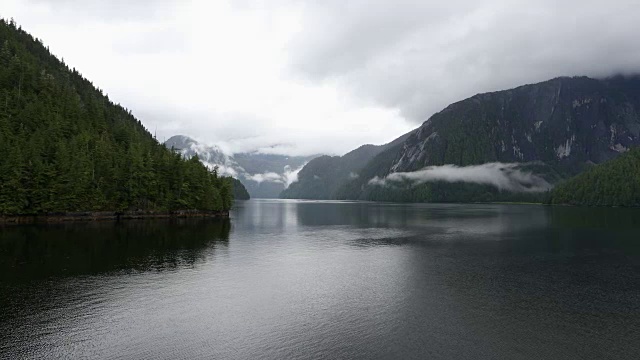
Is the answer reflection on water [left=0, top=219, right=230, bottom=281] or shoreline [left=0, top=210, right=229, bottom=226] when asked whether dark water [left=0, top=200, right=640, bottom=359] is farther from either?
shoreline [left=0, top=210, right=229, bottom=226]

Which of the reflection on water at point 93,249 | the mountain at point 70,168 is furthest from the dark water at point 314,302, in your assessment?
the mountain at point 70,168

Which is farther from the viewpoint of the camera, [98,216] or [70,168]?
[98,216]

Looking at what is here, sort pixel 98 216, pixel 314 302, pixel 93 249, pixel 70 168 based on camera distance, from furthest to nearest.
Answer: pixel 98 216 < pixel 70 168 < pixel 93 249 < pixel 314 302

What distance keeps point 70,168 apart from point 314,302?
135375mm

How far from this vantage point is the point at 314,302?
43844 millimetres

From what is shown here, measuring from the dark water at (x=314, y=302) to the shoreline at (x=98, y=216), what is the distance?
5484cm

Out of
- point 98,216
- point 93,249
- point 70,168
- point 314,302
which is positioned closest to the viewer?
point 314,302

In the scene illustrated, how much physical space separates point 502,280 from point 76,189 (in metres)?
144

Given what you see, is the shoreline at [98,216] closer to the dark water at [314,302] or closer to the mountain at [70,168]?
the mountain at [70,168]

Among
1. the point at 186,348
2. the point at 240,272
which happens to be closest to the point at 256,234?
the point at 240,272

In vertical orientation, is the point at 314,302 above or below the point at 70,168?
below

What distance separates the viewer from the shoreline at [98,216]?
417 feet

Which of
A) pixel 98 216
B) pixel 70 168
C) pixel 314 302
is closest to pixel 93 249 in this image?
pixel 314 302

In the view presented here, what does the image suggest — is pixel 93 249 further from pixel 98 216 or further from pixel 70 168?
pixel 70 168
